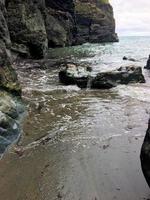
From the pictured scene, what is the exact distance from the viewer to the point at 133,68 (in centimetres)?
1952

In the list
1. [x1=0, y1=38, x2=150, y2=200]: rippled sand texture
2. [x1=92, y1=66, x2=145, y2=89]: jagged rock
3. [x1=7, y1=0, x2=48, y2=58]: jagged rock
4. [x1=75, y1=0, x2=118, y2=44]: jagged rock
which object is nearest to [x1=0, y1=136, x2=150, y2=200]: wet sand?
[x1=0, y1=38, x2=150, y2=200]: rippled sand texture

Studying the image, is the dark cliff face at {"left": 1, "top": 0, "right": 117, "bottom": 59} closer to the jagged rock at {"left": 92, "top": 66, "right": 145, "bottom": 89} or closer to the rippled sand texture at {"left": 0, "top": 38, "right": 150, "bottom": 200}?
the jagged rock at {"left": 92, "top": 66, "right": 145, "bottom": 89}

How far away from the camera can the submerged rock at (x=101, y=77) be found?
1711 centimetres

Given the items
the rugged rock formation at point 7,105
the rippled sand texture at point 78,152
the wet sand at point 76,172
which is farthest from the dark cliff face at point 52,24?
the wet sand at point 76,172

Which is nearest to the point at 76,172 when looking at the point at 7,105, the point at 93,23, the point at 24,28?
the point at 7,105

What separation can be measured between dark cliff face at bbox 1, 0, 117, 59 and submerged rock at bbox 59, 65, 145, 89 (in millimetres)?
7564

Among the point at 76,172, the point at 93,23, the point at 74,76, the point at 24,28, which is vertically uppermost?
the point at 76,172

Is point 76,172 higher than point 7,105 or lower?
higher

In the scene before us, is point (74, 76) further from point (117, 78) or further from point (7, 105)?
point (7, 105)

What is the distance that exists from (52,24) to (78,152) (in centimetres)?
5285

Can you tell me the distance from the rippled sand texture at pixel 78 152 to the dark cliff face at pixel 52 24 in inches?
541

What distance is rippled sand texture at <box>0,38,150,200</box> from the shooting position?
627 cm

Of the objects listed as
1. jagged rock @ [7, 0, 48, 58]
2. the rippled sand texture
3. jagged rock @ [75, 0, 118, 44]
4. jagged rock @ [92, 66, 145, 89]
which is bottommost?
jagged rock @ [75, 0, 118, 44]

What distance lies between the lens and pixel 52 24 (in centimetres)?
5891
